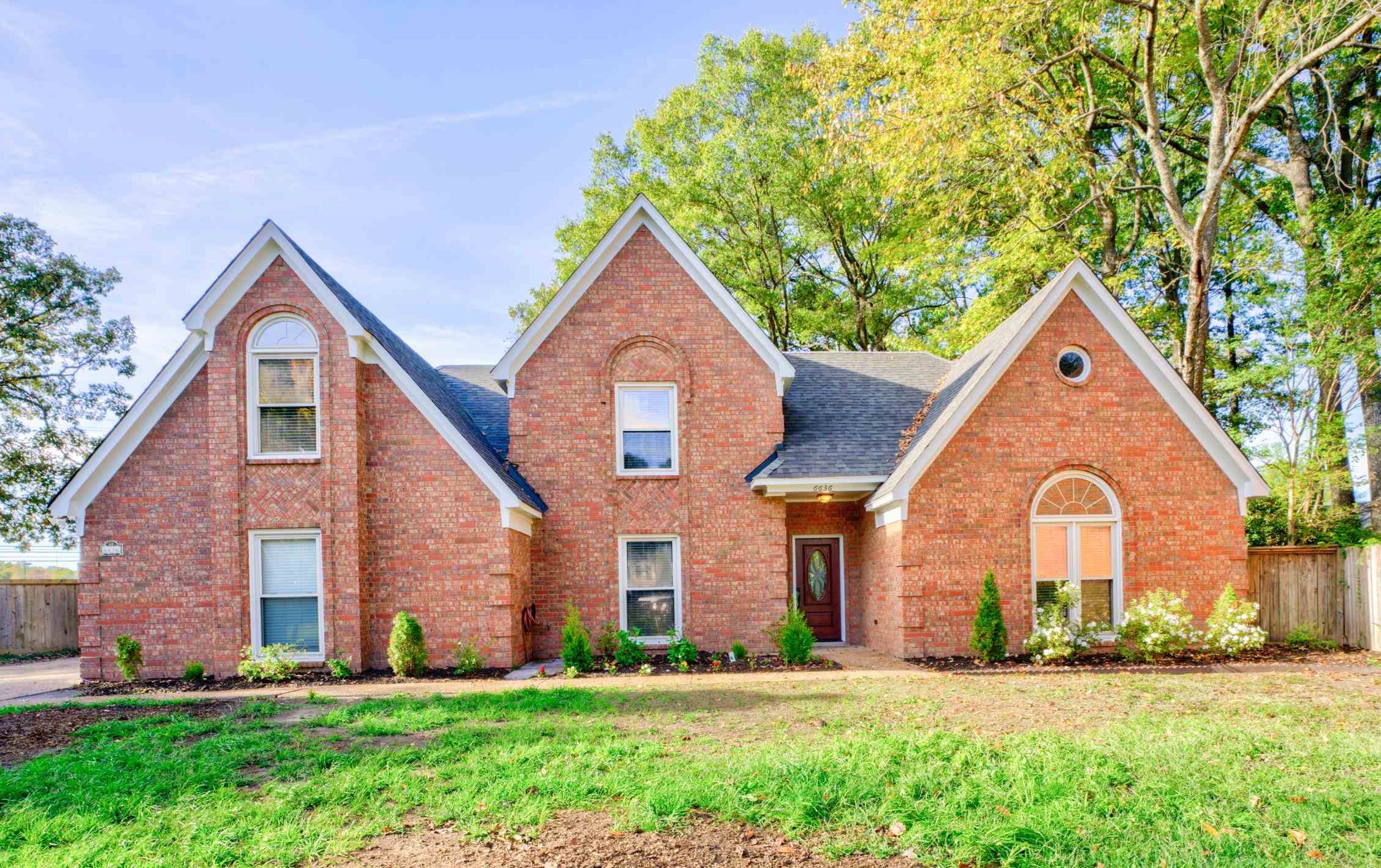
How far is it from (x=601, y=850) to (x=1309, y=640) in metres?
14.7

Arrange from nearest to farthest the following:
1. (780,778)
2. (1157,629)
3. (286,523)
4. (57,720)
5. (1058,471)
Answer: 1. (780,778)
2. (57,720)
3. (1157,629)
4. (286,523)
5. (1058,471)

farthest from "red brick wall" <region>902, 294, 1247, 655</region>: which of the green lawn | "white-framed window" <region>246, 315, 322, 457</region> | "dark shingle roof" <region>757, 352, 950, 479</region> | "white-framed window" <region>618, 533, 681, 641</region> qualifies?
"white-framed window" <region>246, 315, 322, 457</region>

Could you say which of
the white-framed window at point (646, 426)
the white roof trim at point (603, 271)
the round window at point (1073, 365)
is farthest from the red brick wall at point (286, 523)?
the round window at point (1073, 365)

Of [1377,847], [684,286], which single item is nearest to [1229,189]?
[684,286]

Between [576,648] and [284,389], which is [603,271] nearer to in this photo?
[284,389]

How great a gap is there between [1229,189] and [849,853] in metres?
24.5

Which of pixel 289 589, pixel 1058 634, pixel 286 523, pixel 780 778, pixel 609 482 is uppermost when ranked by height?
pixel 609 482

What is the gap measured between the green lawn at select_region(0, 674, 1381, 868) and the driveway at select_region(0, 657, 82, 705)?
4.53 metres

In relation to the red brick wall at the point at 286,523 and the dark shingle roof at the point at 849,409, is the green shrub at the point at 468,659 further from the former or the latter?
the dark shingle roof at the point at 849,409

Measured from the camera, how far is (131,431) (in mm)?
12055

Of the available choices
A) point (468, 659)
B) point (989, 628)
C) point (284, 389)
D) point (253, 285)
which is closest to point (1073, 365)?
point (989, 628)

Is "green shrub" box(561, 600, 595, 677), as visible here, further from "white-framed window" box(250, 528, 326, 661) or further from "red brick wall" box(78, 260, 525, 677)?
"white-framed window" box(250, 528, 326, 661)

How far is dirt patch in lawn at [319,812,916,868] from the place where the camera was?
4.52 m

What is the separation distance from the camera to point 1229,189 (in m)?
21.8
